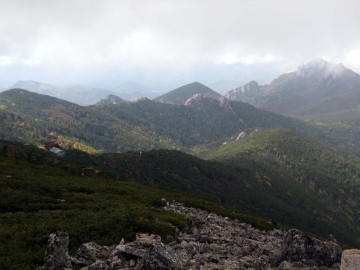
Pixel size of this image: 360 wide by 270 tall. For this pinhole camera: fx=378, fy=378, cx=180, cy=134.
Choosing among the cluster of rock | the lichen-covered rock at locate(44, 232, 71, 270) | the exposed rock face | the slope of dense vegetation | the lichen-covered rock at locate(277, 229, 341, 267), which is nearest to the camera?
the exposed rock face

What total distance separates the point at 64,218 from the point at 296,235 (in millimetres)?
25744

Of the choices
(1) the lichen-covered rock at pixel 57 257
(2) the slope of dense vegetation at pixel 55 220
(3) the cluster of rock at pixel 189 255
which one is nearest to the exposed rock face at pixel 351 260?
(3) the cluster of rock at pixel 189 255

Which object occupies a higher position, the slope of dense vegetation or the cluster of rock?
the cluster of rock

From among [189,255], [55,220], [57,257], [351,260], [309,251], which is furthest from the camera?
[55,220]

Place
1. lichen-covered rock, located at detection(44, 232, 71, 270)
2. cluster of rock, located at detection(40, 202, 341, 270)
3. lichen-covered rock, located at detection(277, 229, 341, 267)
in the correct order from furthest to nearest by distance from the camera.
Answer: lichen-covered rock, located at detection(277, 229, 341, 267)
lichen-covered rock, located at detection(44, 232, 71, 270)
cluster of rock, located at detection(40, 202, 341, 270)

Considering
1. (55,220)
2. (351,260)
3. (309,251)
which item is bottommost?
(55,220)

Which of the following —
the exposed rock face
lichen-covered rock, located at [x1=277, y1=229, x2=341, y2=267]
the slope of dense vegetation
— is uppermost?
the exposed rock face

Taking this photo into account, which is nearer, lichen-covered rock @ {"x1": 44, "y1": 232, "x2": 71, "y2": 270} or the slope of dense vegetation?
lichen-covered rock @ {"x1": 44, "y1": 232, "x2": 71, "y2": 270}

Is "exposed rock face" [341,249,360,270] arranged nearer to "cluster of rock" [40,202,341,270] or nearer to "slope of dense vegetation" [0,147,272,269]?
"cluster of rock" [40,202,341,270]

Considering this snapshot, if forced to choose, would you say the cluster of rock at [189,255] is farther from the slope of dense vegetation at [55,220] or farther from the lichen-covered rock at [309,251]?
the slope of dense vegetation at [55,220]

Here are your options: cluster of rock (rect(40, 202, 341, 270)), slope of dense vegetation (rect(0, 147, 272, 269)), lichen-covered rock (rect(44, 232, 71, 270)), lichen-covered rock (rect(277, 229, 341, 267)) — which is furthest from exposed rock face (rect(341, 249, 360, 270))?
slope of dense vegetation (rect(0, 147, 272, 269))

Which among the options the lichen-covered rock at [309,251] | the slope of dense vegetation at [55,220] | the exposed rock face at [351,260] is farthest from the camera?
the slope of dense vegetation at [55,220]

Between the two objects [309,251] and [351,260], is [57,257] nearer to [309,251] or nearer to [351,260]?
[351,260]

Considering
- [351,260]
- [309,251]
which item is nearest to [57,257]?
[351,260]
